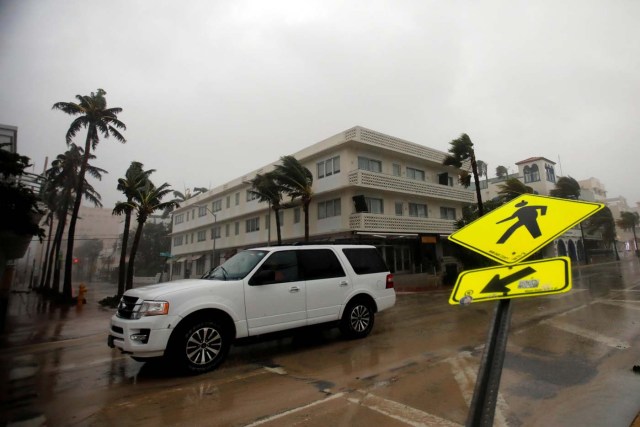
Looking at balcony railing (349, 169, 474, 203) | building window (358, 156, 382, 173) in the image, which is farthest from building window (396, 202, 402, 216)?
building window (358, 156, 382, 173)

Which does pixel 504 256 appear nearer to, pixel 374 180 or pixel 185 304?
pixel 185 304

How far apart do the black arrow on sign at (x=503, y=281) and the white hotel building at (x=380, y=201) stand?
21.3m

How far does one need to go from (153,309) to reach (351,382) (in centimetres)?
299

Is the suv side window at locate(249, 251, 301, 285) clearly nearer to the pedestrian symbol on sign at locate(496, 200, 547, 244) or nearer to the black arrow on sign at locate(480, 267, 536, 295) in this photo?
the pedestrian symbol on sign at locate(496, 200, 547, 244)

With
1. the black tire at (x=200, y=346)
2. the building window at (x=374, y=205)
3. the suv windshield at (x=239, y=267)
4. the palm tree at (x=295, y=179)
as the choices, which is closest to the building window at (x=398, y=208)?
the building window at (x=374, y=205)

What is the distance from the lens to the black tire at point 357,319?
23.3 ft

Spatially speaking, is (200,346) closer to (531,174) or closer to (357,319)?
(357,319)

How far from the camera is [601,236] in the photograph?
5922 centimetres

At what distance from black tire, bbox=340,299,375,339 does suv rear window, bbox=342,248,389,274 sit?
687mm

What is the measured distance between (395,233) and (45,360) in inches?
827

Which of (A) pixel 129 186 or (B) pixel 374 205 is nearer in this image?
(A) pixel 129 186

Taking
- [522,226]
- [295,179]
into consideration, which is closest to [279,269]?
[522,226]

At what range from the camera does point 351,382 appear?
4.70 m

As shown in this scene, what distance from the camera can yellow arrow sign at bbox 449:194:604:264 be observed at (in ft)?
6.64
